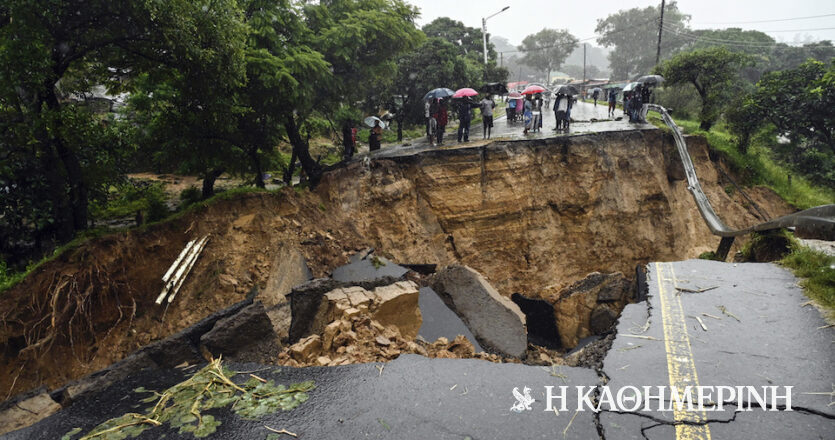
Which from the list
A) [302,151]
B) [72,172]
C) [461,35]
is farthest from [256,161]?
[461,35]

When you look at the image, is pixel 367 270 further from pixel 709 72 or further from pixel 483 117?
pixel 709 72

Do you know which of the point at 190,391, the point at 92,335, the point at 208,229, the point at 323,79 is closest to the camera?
the point at 190,391

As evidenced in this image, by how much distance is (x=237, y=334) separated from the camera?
543 cm

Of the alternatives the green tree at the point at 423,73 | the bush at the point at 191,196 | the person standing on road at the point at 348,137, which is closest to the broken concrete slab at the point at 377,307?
the bush at the point at 191,196

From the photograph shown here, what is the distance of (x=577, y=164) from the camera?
48.1ft

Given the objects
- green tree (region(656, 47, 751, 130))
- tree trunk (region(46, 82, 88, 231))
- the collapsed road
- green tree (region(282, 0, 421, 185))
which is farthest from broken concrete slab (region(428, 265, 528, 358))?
green tree (region(656, 47, 751, 130))

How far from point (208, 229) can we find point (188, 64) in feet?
11.6

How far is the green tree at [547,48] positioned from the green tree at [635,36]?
578 cm

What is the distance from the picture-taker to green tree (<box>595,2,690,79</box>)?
2443 inches

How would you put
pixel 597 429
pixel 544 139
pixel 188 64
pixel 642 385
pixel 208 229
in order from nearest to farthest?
pixel 597 429 → pixel 642 385 → pixel 188 64 → pixel 208 229 → pixel 544 139

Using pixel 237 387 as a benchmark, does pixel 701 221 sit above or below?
below

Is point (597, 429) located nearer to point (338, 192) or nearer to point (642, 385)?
point (642, 385)

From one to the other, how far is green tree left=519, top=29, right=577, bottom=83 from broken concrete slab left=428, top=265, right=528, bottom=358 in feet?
226

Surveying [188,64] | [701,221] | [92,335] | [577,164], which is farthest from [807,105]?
[92,335]
